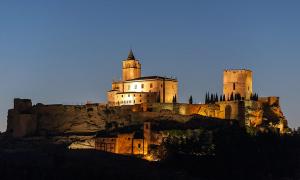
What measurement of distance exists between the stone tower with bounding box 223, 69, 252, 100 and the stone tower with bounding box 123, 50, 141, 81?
524 inches

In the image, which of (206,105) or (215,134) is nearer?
(215,134)

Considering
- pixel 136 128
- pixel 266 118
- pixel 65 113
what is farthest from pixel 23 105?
pixel 266 118

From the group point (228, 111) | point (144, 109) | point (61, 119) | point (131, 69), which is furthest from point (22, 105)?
point (228, 111)

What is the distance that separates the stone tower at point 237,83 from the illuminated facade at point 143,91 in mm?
6763

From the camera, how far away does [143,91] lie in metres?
112

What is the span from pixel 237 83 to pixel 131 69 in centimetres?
1543

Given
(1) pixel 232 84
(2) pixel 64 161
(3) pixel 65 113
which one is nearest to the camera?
(2) pixel 64 161

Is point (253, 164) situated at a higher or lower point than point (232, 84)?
lower

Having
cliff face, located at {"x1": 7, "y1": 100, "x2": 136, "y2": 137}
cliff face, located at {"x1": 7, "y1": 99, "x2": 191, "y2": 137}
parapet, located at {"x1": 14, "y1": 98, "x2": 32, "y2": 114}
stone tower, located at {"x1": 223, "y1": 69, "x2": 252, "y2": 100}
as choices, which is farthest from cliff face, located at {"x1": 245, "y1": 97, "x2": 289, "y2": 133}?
parapet, located at {"x1": 14, "y1": 98, "x2": 32, "y2": 114}

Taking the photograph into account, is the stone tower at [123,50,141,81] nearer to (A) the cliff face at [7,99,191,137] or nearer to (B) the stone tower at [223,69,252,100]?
(A) the cliff face at [7,99,191,137]

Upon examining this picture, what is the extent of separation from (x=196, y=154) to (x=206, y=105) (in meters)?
15.1

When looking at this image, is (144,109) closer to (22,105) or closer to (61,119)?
(61,119)

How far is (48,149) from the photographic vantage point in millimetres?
95000

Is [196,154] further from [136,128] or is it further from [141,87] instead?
[141,87]
